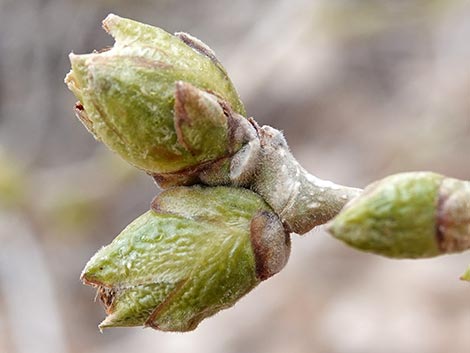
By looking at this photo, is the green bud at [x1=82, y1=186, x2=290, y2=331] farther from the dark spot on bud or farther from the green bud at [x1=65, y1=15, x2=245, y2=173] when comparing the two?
the green bud at [x1=65, y1=15, x2=245, y2=173]

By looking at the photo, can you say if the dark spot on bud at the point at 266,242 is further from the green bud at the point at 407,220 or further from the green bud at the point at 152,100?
the green bud at the point at 407,220

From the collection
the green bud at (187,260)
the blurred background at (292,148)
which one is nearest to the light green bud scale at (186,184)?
the green bud at (187,260)

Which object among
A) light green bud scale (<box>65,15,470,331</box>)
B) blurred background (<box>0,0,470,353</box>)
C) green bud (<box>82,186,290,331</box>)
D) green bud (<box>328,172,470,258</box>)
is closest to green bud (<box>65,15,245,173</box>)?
light green bud scale (<box>65,15,470,331</box>)

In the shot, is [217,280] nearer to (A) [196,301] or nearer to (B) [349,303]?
(A) [196,301]

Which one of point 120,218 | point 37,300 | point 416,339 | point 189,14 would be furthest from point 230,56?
point 416,339

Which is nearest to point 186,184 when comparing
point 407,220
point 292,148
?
point 407,220

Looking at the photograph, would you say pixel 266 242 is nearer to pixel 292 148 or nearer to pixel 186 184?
pixel 186 184
